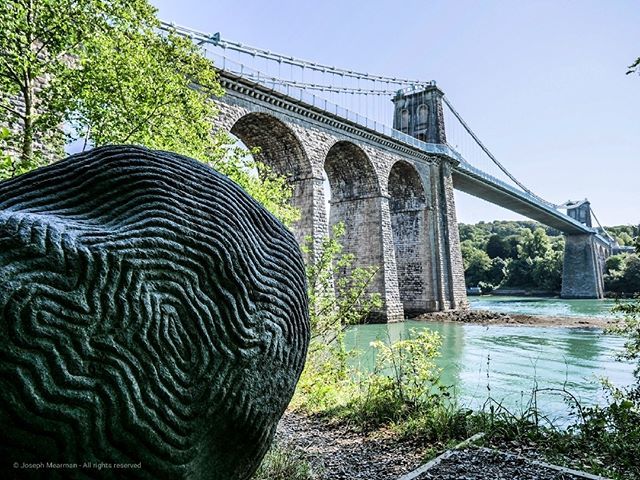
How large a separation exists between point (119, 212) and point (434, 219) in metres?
22.0

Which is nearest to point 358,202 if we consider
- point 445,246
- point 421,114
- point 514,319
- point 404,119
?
point 445,246

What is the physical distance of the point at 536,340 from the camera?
1224 cm

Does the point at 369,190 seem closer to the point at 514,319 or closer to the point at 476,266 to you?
the point at 514,319

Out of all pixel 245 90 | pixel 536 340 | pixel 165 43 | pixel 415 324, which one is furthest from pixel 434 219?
pixel 165 43

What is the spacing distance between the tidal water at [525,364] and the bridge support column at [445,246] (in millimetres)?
6077

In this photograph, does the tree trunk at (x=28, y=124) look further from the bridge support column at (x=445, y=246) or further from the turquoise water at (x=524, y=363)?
the bridge support column at (x=445, y=246)

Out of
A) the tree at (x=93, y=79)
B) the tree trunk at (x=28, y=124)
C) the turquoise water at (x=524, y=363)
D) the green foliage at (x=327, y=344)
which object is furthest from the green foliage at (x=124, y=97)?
the turquoise water at (x=524, y=363)

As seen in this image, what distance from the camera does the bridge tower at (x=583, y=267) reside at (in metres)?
39.4

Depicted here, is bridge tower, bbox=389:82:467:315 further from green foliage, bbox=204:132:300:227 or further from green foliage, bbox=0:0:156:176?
green foliage, bbox=0:0:156:176

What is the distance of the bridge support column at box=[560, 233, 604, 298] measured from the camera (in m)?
39.3

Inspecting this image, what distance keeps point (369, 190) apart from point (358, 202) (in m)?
0.73

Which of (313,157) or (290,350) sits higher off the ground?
(313,157)

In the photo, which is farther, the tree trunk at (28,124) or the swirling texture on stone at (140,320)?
the tree trunk at (28,124)

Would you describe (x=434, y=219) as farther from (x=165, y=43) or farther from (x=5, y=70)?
(x=5, y=70)
